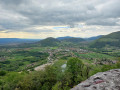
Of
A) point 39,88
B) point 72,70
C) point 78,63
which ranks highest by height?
point 78,63

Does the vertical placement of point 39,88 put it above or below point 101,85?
below

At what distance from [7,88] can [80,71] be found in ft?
107

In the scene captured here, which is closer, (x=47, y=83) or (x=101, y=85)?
(x=101, y=85)

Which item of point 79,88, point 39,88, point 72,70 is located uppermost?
point 79,88

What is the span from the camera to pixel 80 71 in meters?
43.3

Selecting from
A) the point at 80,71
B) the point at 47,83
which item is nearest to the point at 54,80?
the point at 47,83

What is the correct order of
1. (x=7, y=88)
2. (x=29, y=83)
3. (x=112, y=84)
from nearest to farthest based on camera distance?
(x=112, y=84) → (x=29, y=83) → (x=7, y=88)

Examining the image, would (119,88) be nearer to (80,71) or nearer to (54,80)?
(54,80)

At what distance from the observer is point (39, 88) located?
109 feet

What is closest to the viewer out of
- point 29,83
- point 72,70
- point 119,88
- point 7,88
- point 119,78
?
point 119,88

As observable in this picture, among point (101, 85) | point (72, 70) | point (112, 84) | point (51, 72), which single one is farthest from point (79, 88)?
point (72, 70)

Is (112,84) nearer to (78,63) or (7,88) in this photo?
(78,63)

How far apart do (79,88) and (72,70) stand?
93.9 feet

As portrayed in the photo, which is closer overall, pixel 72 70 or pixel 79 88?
pixel 79 88
